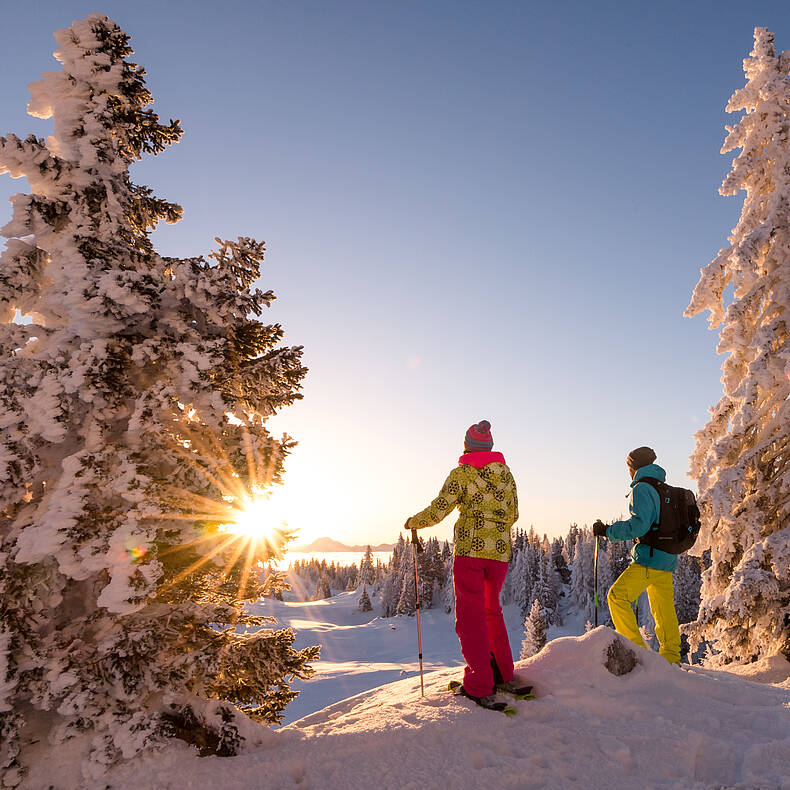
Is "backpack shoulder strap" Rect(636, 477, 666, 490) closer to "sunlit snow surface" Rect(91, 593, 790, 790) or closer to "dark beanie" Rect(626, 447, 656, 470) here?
"dark beanie" Rect(626, 447, 656, 470)

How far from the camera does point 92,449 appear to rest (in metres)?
4.60

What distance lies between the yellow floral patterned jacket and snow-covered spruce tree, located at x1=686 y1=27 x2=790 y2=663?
5324 mm

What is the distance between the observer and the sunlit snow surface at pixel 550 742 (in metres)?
3.49

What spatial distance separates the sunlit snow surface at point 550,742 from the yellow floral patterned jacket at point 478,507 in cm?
143

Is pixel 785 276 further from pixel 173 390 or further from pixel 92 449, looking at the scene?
pixel 92 449

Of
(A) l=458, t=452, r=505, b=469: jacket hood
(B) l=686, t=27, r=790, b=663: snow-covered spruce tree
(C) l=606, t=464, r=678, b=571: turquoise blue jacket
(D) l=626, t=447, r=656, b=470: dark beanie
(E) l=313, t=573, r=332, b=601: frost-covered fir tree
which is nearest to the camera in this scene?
(A) l=458, t=452, r=505, b=469: jacket hood

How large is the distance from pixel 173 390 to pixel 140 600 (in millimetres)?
1873

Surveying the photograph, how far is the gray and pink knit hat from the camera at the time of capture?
5363 mm

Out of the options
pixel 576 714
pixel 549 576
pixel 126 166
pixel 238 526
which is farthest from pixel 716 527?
pixel 549 576

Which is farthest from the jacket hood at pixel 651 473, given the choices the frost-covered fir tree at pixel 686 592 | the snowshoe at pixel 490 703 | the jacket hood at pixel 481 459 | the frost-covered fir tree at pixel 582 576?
the frost-covered fir tree at pixel 582 576

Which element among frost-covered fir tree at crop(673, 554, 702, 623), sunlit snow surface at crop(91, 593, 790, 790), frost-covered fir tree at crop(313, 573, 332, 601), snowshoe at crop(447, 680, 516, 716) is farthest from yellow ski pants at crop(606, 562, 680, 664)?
frost-covered fir tree at crop(313, 573, 332, 601)

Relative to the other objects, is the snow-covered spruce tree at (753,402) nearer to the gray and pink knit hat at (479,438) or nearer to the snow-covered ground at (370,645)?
the gray and pink knit hat at (479,438)

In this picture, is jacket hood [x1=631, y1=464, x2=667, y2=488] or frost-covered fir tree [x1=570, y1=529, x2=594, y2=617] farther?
frost-covered fir tree [x1=570, y1=529, x2=594, y2=617]

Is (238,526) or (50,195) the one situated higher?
(50,195)
